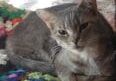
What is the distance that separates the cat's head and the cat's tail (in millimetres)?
203

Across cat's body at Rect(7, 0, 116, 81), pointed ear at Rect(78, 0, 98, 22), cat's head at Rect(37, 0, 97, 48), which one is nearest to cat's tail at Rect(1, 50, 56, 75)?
cat's body at Rect(7, 0, 116, 81)

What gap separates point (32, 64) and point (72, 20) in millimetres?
407

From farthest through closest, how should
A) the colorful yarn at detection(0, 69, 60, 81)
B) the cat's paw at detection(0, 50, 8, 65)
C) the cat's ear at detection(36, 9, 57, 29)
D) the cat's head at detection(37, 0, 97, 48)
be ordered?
the cat's paw at detection(0, 50, 8, 65) < the colorful yarn at detection(0, 69, 60, 81) < the cat's ear at detection(36, 9, 57, 29) < the cat's head at detection(37, 0, 97, 48)

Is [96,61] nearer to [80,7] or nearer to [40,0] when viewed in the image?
[80,7]

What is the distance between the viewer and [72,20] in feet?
4.41

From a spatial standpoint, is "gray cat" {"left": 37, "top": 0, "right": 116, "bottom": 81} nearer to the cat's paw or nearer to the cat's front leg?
the cat's front leg

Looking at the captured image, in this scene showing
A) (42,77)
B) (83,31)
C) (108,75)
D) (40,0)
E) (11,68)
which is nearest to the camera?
(83,31)

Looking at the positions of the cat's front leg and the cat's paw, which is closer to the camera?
the cat's front leg

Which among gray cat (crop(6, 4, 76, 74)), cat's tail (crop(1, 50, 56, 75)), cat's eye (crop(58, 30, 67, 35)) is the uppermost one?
cat's eye (crop(58, 30, 67, 35))

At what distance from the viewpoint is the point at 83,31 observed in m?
1.33

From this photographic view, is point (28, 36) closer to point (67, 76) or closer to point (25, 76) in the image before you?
point (25, 76)

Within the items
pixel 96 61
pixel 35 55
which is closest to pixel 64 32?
pixel 96 61

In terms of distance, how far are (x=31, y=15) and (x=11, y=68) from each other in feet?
1.09

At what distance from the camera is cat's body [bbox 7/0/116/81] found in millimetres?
1347
